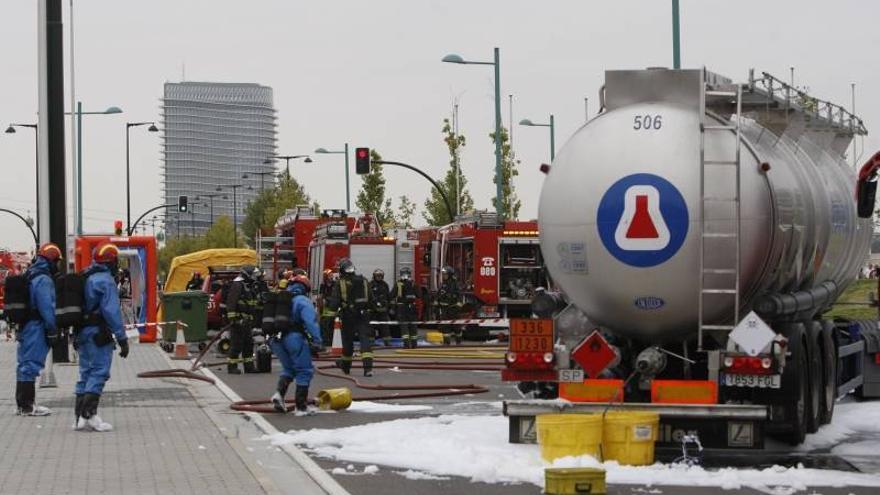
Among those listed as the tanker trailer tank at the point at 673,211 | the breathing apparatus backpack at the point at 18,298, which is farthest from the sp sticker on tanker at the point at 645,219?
the breathing apparatus backpack at the point at 18,298

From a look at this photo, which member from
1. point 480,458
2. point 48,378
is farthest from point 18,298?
point 480,458

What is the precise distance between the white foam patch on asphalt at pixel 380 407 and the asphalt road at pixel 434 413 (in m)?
0.23

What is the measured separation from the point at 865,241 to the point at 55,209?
42.4ft

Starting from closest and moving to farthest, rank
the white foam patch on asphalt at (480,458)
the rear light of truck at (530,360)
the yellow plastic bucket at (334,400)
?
the white foam patch on asphalt at (480,458)
the rear light of truck at (530,360)
the yellow plastic bucket at (334,400)

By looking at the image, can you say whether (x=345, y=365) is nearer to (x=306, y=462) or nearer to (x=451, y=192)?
(x=306, y=462)

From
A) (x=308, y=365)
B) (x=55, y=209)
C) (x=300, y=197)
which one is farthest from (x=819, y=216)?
(x=300, y=197)

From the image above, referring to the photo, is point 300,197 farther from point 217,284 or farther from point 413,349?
point 413,349

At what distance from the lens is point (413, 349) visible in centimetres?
3244

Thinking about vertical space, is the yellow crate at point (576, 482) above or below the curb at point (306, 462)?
above

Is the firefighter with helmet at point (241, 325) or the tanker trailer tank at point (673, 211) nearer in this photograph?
the tanker trailer tank at point (673, 211)

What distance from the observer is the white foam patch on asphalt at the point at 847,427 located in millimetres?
14305

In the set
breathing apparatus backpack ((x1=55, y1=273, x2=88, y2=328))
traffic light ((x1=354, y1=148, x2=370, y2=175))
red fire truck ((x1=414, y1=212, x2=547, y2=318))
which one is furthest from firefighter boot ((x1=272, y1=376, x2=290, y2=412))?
traffic light ((x1=354, y1=148, x2=370, y2=175))

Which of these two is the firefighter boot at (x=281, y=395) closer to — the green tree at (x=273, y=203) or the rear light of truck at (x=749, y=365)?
the rear light of truck at (x=749, y=365)

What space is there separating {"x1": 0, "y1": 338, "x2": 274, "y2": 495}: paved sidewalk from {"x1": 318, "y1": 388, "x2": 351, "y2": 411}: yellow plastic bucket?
1335 mm
